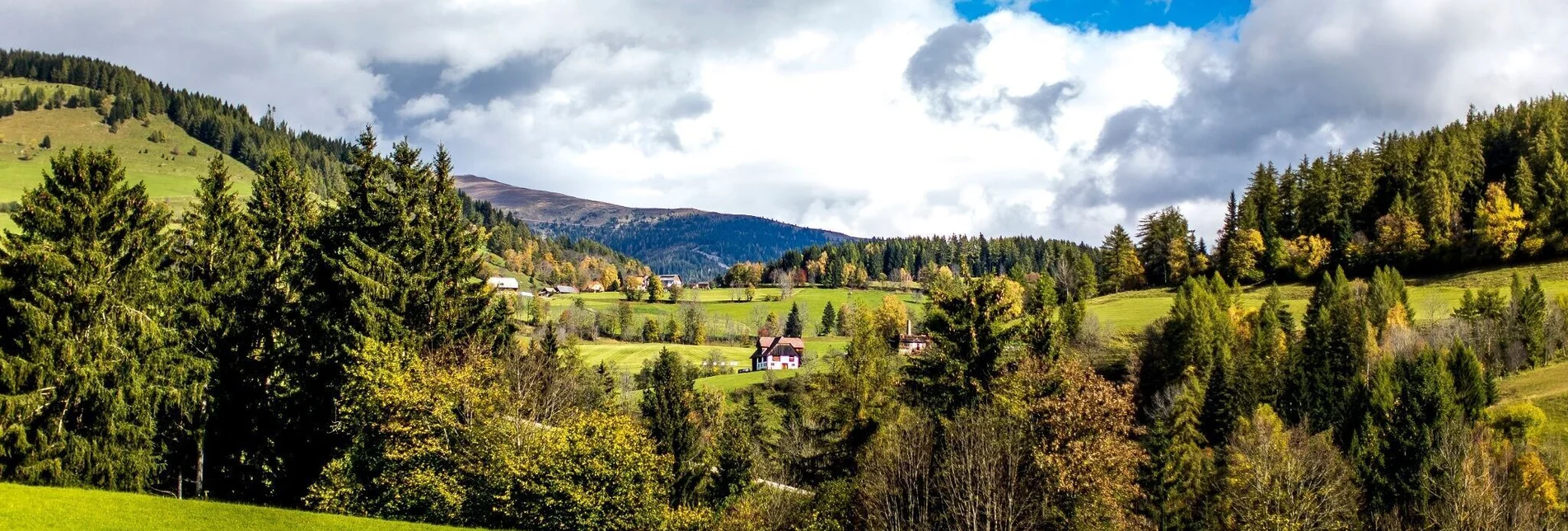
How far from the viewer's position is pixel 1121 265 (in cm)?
13850

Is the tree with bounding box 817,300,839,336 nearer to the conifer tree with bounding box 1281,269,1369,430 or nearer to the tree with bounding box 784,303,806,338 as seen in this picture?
the tree with bounding box 784,303,806,338

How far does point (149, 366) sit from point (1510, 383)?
8969 cm

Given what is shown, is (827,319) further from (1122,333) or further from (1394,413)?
(1394,413)

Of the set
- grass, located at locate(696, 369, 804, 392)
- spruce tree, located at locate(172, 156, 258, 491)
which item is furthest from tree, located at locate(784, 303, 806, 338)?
spruce tree, located at locate(172, 156, 258, 491)

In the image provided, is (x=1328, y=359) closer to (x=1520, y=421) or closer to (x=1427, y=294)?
(x=1520, y=421)

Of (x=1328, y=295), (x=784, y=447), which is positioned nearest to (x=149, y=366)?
(x=784, y=447)

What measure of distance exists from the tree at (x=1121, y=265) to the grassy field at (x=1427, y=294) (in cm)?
1755

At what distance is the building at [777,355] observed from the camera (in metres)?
141

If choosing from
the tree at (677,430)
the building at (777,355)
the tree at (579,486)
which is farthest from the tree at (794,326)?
the tree at (579,486)

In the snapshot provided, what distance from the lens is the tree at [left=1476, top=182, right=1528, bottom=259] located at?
107 meters

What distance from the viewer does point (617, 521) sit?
30.5 meters

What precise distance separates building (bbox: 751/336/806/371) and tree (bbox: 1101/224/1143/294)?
1946 inches

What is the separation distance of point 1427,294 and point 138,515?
387ft

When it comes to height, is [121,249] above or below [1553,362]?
above
